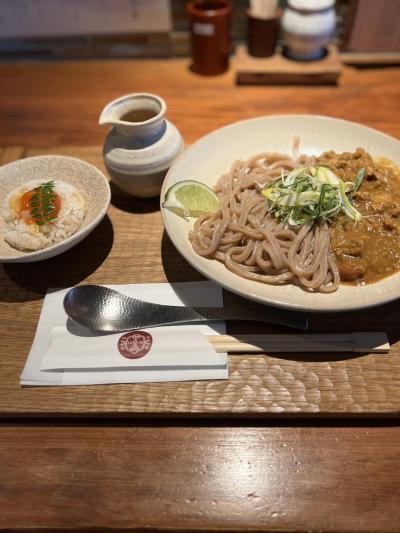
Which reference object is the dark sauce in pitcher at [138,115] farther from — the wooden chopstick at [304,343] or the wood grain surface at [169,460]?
the wooden chopstick at [304,343]

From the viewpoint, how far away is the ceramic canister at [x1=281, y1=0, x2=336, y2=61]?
10.5 feet

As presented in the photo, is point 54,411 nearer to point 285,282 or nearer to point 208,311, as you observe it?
point 208,311

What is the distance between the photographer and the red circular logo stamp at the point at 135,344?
5.93 feet

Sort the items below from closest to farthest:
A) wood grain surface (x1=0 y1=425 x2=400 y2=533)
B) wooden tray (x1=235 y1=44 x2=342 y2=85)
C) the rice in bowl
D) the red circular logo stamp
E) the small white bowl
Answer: wood grain surface (x1=0 y1=425 x2=400 y2=533), the red circular logo stamp, the rice in bowl, the small white bowl, wooden tray (x1=235 y1=44 x2=342 y2=85)

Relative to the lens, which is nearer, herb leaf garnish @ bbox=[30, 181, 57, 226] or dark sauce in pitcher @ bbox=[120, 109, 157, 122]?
herb leaf garnish @ bbox=[30, 181, 57, 226]

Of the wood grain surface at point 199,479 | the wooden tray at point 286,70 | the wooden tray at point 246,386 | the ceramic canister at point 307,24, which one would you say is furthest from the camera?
the wooden tray at point 286,70

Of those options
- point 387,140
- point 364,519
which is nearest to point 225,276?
point 364,519

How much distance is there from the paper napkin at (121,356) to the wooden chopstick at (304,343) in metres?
0.06

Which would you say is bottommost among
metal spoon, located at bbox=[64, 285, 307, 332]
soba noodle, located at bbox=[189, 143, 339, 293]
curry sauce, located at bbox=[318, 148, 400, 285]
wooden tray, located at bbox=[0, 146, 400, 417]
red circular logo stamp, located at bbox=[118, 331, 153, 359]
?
wooden tray, located at bbox=[0, 146, 400, 417]

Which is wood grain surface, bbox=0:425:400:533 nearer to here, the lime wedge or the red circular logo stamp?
the red circular logo stamp

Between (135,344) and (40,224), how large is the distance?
859 millimetres

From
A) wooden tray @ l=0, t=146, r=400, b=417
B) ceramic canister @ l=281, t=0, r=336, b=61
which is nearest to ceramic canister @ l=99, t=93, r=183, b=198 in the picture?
wooden tray @ l=0, t=146, r=400, b=417

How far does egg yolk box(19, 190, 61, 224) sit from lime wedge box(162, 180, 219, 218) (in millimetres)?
603

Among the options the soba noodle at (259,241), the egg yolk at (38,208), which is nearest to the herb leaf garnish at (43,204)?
the egg yolk at (38,208)
